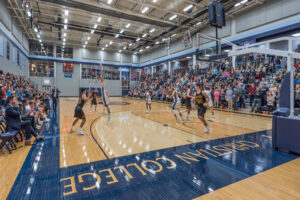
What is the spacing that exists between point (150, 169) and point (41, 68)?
31.4 meters

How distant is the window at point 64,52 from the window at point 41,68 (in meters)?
1.92

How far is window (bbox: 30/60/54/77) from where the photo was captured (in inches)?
1062

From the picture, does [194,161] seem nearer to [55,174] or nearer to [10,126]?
[55,174]

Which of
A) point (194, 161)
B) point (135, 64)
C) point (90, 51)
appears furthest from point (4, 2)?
point (135, 64)

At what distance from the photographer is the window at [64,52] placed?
28850 mm

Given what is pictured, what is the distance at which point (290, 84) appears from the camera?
13.8ft

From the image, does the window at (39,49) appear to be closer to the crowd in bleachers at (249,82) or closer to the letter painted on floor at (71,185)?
the crowd in bleachers at (249,82)

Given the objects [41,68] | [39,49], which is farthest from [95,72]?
[39,49]

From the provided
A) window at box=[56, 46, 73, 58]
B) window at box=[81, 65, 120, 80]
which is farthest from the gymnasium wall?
window at box=[81, 65, 120, 80]

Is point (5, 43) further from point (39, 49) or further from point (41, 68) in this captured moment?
point (39, 49)

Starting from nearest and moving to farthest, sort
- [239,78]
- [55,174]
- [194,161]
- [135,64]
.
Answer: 1. [55,174]
2. [194,161]
3. [239,78]
4. [135,64]

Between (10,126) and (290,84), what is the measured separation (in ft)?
23.4

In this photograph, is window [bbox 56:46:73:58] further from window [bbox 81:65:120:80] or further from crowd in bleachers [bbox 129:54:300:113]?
crowd in bleachers [bbox 129:54:300:113]

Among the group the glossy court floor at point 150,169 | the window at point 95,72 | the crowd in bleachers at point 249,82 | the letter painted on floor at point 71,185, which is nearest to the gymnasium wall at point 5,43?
the window at point 95,72
